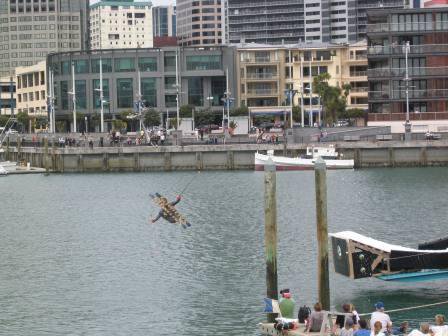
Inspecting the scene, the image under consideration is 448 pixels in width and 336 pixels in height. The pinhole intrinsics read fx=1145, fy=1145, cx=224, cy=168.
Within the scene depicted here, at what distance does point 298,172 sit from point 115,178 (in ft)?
65.4

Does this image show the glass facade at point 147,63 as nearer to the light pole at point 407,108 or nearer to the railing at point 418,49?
the railing at point 418,49

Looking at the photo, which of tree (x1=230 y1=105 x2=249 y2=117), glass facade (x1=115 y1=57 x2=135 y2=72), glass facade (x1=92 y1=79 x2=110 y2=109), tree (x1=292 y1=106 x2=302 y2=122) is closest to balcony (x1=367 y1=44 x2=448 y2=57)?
tree (x1=230 y1=105 x2=249 y2=117)

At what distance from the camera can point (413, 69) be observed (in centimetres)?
13575

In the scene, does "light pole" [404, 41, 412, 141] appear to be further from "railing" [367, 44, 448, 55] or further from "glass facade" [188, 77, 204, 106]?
"glass facade" [188, 77, 204, 106]

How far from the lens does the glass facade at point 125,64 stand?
624 feet

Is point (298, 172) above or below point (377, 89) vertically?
below

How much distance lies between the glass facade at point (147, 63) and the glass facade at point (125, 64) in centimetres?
131

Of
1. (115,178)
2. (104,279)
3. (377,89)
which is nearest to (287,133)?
(377,89)

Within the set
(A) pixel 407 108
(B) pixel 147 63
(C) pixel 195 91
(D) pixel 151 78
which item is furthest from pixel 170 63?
(A) pixel 407 108

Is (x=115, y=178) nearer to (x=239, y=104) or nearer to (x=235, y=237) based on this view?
(x=235, y=237)

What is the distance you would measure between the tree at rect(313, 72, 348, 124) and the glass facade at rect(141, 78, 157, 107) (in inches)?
1070

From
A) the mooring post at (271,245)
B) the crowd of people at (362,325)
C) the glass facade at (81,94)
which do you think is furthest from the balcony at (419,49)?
the crowd of people at (362,325)

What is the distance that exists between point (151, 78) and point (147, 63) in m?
2.57

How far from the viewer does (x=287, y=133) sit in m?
138
